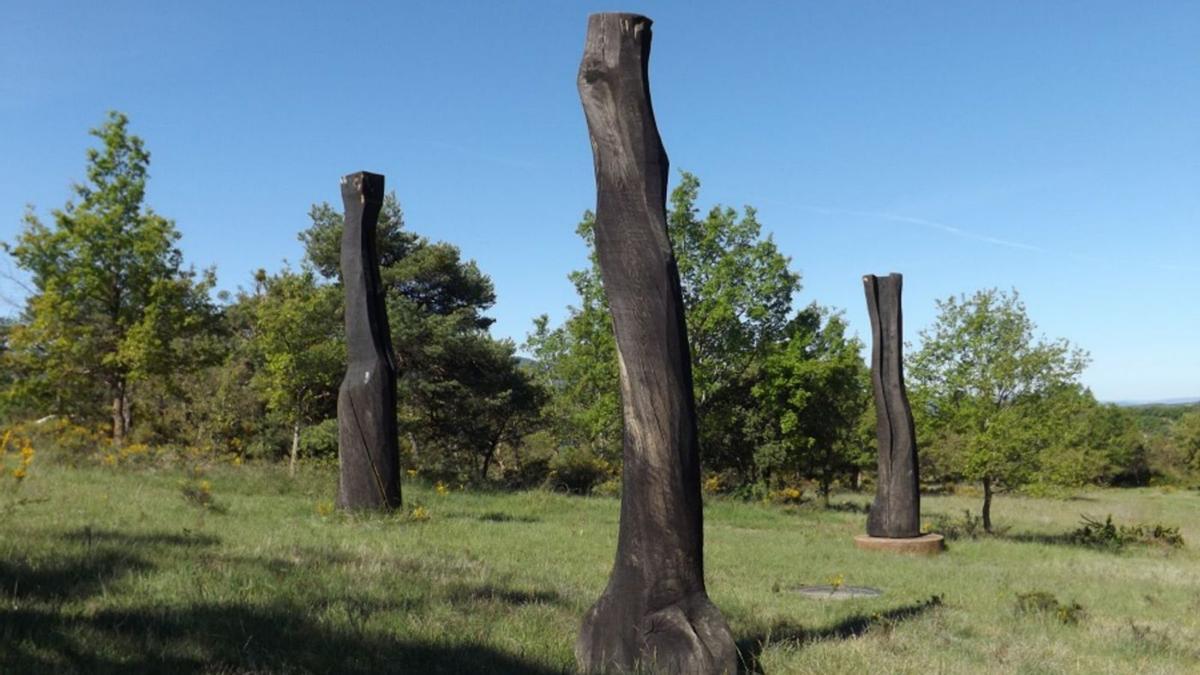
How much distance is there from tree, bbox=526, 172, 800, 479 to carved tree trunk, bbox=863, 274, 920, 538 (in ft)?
43.3

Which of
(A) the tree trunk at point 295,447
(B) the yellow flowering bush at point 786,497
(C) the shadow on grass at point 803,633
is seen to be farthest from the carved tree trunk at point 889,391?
(A) the tree trunk at point 295,447

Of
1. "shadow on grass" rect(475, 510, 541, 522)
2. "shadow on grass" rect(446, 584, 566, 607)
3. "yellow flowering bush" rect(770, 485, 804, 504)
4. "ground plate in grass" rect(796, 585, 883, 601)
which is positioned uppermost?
"shadow on grass" rect(446, 584, 566, 607)

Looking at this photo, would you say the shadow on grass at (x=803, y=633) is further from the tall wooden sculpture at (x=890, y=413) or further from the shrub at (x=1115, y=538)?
the shrub at (x=1115, y=538)

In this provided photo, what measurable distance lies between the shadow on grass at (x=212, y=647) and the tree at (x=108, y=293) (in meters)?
21.5

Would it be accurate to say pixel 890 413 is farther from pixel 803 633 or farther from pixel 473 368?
pixel 473 368

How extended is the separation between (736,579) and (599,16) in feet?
21.7

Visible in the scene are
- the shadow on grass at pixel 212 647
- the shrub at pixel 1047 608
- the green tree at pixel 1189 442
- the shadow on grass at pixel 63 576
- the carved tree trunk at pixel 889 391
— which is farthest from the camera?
the green tree at pixel 1189 442

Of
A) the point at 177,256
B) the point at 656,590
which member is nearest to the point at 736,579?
the point at 656,590

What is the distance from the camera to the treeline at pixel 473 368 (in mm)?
20906

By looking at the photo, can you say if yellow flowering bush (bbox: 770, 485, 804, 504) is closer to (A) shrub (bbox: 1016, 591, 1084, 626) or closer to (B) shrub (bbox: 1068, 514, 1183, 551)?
(B) shrub (bbox: 1068, 514, 1183, 551)

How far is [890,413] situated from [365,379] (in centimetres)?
928

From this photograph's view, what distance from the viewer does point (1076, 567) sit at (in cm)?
1391

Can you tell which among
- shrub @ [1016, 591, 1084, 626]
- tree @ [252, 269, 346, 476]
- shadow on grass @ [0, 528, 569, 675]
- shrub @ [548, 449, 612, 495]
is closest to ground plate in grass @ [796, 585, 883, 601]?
shrub @ [1016, 591, 1084, 626]

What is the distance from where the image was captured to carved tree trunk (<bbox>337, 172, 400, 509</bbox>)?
1228 cm
